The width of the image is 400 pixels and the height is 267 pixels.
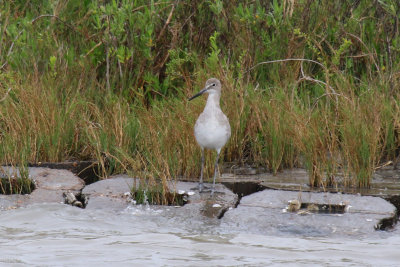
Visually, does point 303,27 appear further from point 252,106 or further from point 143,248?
point 143,248

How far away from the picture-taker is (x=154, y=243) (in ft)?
18.8

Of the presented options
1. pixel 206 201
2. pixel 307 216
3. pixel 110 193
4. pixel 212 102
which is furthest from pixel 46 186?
pixel 307 216

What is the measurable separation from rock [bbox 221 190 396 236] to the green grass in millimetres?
533

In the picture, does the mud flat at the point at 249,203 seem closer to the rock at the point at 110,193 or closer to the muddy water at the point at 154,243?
the rock at the point at 110,193

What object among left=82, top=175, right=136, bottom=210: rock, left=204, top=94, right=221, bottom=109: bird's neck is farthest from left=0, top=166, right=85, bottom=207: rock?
left=204, top=94, right=221, bottom=109: bird's neck

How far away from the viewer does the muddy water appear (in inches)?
210

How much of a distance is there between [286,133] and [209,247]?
224cm

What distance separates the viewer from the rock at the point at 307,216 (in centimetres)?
596

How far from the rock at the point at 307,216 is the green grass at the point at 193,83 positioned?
533mm

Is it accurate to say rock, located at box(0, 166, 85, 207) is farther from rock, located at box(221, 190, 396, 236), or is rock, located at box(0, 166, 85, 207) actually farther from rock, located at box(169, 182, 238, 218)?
rock, located at box(221, 190, 396, 236)

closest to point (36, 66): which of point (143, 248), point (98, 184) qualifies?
point (98, 184)

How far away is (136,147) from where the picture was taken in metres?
7.72

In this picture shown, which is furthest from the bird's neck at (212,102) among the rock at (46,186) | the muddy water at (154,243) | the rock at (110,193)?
the rock at (46,186)

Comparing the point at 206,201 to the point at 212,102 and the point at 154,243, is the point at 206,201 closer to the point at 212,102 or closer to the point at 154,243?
the point at 154,243
